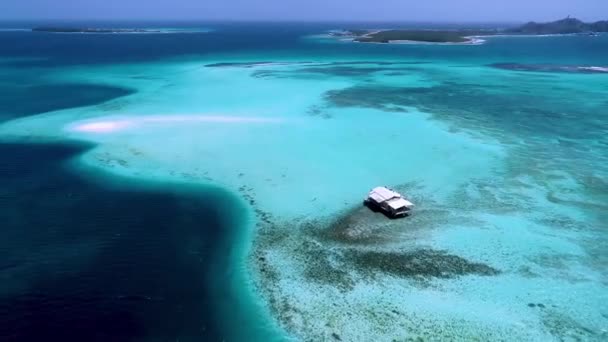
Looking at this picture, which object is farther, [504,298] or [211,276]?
[211,276]

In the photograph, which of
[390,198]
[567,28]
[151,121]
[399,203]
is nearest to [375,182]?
[390,198]

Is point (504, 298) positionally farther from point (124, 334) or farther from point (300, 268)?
point (124, 334)

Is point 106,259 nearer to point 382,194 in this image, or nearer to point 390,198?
point 382,194

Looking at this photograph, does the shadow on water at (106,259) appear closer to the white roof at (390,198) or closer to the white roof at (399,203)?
the white roof at (390,198)

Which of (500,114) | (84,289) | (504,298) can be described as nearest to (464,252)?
(504,298)

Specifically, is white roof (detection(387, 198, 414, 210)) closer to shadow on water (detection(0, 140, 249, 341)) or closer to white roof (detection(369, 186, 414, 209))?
white roof (detection(369, 186, 414, 209))

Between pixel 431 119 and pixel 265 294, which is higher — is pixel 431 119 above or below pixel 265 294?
above

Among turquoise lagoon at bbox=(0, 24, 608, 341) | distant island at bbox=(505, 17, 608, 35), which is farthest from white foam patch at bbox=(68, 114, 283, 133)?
distant island at bbox=(505, 17, 608, 35)
